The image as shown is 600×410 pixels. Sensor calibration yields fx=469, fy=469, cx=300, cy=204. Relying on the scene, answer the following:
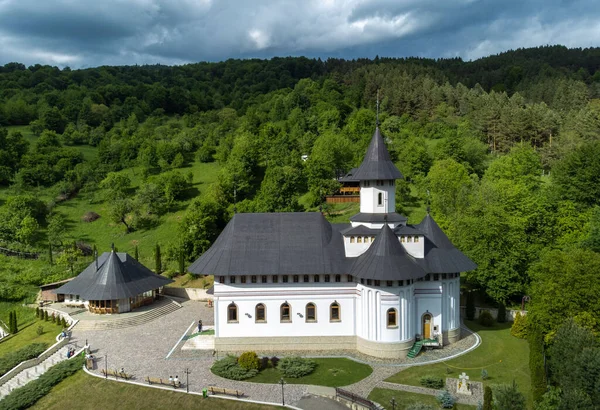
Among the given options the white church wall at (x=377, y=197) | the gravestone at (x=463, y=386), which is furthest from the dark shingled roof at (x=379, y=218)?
the gravestone at (x=463, y=386)

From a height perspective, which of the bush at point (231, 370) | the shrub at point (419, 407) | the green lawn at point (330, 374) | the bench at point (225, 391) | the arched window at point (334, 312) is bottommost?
the green lawn at point (330, 374)

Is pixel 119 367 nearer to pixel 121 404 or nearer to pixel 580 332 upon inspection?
pixel 121 404

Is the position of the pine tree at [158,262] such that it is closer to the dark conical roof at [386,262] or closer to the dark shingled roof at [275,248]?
the dark shingled roof at [275,248]

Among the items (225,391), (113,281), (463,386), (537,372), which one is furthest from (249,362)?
(113,281)

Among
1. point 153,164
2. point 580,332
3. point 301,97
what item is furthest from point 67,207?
point 580,332

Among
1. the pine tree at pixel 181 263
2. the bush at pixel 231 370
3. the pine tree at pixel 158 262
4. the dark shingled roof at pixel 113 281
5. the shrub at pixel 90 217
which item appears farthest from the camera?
the shrub at pixel 90 217

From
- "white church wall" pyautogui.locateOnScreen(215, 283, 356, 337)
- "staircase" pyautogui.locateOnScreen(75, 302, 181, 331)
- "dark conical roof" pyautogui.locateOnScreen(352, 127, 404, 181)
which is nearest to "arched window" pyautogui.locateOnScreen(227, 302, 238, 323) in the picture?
"white church wall" pyautogui.locateOnScreen(215, 283, 356, 337)

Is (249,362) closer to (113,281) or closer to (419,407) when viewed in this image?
(419,407)
